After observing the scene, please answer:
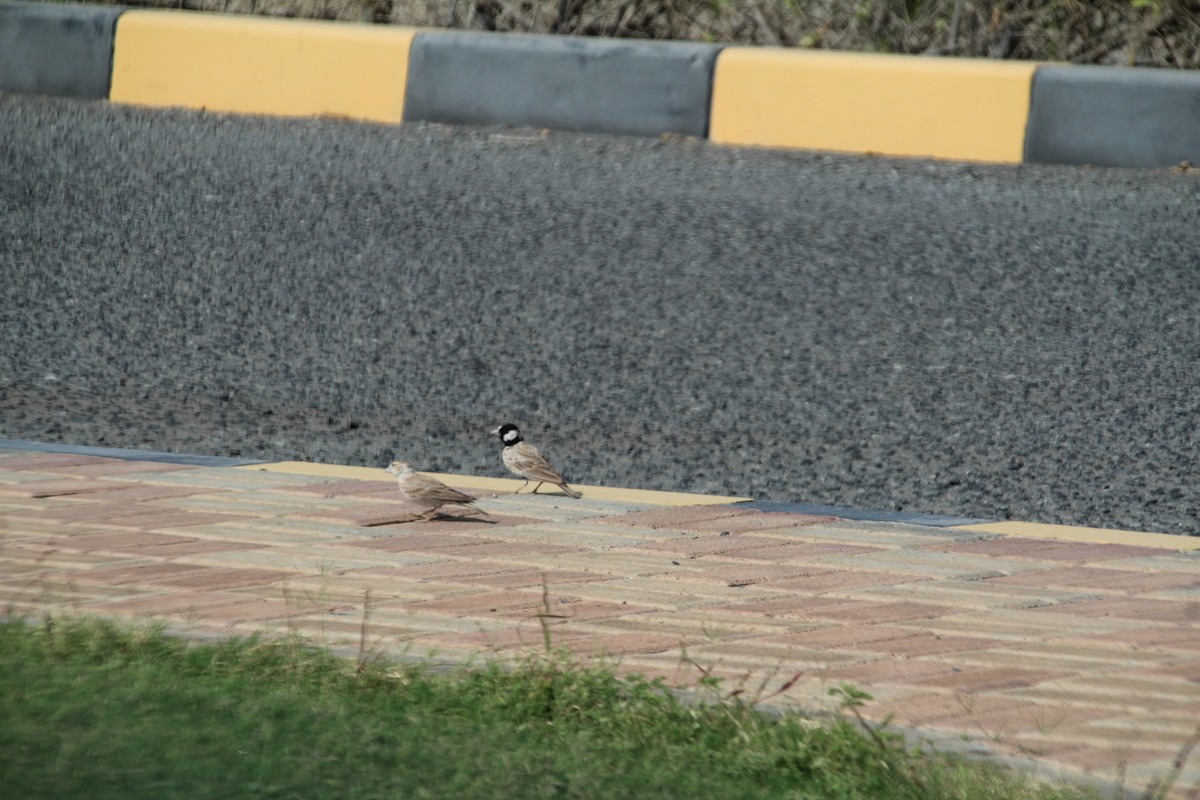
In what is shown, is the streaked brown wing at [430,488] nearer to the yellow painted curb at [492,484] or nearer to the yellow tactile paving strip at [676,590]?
the yellow tactile paving strip at [676,590]

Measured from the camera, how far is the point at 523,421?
22.0ft

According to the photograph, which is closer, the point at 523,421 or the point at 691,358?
the point at 523,421

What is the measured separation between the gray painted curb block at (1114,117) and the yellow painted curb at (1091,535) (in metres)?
4.49

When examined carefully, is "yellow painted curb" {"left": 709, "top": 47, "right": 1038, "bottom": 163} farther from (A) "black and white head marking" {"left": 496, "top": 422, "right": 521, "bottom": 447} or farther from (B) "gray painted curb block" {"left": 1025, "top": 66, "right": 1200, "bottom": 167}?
(A) "black and white head marking" {"left": 496, "top": 422, "right": 521, "bottom": 447}

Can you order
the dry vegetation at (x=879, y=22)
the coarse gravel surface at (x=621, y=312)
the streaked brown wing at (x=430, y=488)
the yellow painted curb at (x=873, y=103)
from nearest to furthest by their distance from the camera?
the streaked brown wing at (x=430, y=488), the coarse gravel surface at (x=621, y=312), the yellow painted curb at (x=873, y=103), the dry vegetation at (x=879, y=22)

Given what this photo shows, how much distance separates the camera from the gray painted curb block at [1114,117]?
901 cm

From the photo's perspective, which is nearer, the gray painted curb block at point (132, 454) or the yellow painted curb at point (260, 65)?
the gray painted curb block at point (132, 454)

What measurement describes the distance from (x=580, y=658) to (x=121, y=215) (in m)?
6.10

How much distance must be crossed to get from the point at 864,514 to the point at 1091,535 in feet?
2.41

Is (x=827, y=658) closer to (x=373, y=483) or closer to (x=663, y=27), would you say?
(x=373, y=483)

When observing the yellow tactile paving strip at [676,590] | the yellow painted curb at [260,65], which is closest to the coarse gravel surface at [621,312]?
the yellow painted curb at [260,65]

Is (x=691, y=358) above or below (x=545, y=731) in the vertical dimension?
above

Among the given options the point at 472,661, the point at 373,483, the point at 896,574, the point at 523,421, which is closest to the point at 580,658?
the point at 472,661

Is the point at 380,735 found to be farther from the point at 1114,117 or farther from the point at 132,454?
the point at 1114,117
